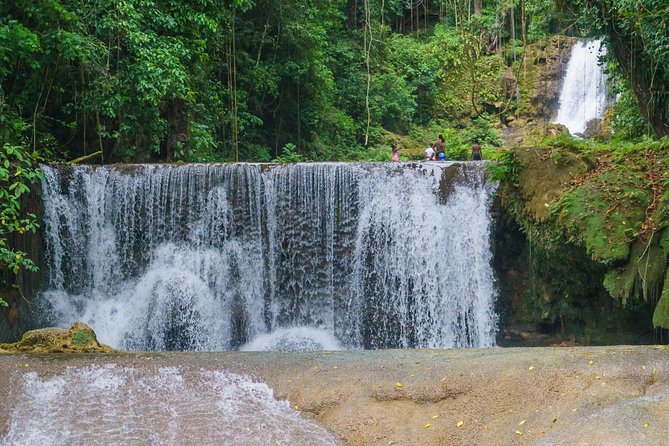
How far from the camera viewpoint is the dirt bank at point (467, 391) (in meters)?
7.00

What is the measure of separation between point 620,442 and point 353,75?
21294mm

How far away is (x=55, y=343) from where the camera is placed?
9633 mm

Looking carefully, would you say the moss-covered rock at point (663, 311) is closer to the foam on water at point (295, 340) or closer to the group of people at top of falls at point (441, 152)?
the foam on water at point (295, 340)

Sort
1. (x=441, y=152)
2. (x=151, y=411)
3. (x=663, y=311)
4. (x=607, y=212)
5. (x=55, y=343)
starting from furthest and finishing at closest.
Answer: (x=441, y=152), (x=607, y=212), (x=663, y=311), (x=55, y=343), (x=151, y=411)

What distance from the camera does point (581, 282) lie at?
13.2 meters

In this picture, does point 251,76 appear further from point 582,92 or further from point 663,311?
point 663,311

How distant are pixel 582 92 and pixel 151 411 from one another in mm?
22208

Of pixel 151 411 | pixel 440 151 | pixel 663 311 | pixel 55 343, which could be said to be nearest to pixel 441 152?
pixel 440 151

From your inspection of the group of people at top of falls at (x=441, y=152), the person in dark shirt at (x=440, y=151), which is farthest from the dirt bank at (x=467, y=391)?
the person in dark shirt at (x=440, y=151)

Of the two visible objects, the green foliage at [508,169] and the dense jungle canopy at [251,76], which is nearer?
the green foliage at [508,169]

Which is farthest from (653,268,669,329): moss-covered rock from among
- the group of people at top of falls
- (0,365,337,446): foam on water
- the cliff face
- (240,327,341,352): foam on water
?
the group of people at top of falls

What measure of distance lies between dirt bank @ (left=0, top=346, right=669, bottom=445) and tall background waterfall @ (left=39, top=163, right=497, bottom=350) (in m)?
4.65

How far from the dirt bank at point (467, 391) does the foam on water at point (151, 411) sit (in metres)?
0.14

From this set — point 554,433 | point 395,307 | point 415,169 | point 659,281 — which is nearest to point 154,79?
point 415,169
